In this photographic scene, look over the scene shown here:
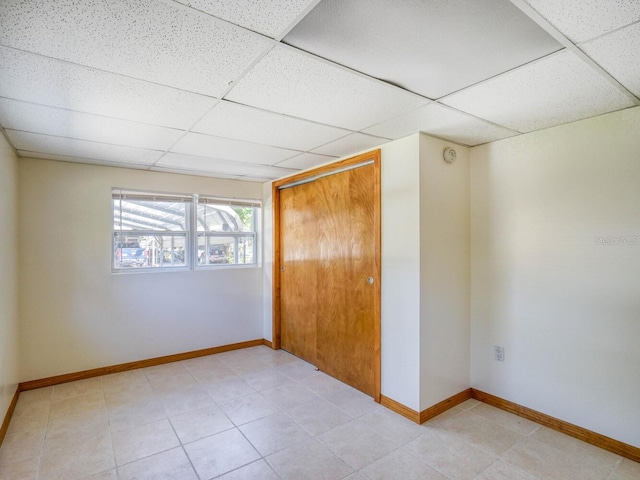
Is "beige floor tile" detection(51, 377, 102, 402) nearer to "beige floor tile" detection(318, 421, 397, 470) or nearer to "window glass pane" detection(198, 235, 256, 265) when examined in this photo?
"window glass pane" detection(198, 235, 256, 265)

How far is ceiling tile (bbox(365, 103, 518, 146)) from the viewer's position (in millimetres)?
2275

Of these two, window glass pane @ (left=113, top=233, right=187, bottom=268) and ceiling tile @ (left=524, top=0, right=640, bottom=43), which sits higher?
ceiling tile @ (left=524, top=0, right=640, bottom=43)

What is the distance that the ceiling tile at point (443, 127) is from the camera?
2.28 m

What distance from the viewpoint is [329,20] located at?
1.30 metres

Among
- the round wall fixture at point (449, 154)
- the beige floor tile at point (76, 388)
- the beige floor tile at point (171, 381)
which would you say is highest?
the round wall fixture at point (449, 154)

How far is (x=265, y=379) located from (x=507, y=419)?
7.23 feet

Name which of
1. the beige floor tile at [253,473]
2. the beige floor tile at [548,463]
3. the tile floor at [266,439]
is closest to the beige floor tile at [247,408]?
the tile floor at [266,439]

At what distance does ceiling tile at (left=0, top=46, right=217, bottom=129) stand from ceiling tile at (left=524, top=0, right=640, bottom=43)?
1.65 m

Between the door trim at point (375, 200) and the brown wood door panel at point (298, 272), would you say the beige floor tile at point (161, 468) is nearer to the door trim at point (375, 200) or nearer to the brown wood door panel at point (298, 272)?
the door trim at point (375, 200)

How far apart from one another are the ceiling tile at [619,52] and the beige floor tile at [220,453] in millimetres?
2877

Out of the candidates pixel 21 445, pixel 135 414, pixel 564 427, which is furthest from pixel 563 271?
pixel 21 445

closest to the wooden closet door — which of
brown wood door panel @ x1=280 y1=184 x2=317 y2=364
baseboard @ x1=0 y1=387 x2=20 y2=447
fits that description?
brown wood door panel @ x1=280 y1=184 x2=317 y2=364

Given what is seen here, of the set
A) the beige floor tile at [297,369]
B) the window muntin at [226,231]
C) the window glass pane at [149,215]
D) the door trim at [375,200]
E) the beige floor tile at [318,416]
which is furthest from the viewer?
the window muntin at [226,231]

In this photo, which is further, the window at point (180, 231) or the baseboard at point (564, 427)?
the window at point (180, 231)
